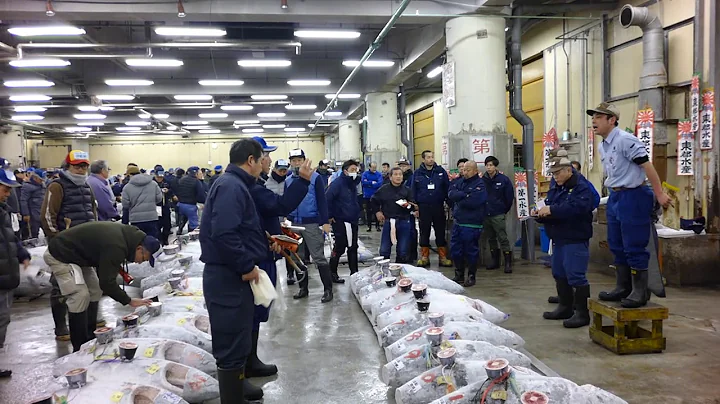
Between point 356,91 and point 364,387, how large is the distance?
44.6ft

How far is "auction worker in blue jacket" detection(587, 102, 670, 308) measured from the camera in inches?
163

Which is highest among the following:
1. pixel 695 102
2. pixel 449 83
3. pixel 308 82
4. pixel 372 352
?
pixel 308 82

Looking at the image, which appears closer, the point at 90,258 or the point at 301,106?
the point at 90,258

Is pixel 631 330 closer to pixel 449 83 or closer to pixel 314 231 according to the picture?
pixel 314 231

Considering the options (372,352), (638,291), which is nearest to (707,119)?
(638,291)

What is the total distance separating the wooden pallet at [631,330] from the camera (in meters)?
4.03

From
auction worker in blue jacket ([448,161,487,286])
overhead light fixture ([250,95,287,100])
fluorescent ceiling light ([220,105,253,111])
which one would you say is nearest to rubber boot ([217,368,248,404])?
auction worker in blue jacket ([448,161,487,286])

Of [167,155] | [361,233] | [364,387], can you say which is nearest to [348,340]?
[364,387]

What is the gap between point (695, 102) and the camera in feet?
21.9

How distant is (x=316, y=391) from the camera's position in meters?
3.69

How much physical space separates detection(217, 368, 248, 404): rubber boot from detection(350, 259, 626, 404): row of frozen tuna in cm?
95

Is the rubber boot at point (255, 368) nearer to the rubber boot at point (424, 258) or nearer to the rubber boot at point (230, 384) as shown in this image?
the rubber boot at point (230, 384)

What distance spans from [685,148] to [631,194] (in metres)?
3.55

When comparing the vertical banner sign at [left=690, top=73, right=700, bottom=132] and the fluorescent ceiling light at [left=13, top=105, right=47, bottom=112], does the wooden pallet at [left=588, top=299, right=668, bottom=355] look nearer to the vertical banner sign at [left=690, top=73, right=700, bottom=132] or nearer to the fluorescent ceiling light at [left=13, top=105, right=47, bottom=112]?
the vertical banner sign at [left=690, top=73, right=700, bottom=132]
